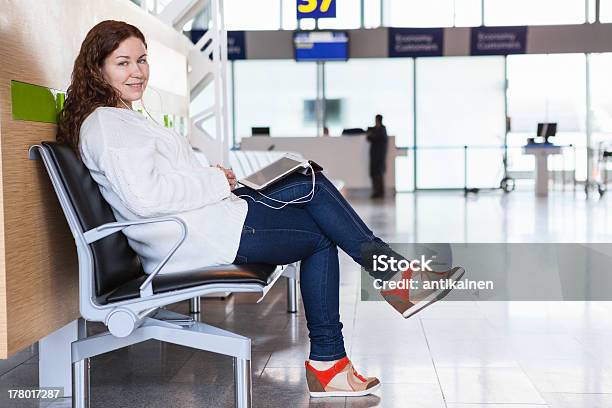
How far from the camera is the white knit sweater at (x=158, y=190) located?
2.45m

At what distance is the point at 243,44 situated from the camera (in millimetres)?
16625

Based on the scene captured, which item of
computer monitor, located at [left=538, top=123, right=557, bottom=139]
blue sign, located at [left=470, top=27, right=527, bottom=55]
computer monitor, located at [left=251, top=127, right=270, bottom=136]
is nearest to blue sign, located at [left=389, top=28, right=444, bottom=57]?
blue sign, located at [left=470, top=27, right=527, bottom=55]

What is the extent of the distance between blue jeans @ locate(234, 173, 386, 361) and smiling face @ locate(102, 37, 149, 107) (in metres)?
0.49

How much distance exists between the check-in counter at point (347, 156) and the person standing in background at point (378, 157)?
155 millimetres

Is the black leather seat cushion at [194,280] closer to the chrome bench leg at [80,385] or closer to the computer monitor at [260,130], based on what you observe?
the chrome bench leg at [80,385]

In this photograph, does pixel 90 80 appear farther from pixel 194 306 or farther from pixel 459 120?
pixel 459 120

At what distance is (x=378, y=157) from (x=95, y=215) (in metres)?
12.7

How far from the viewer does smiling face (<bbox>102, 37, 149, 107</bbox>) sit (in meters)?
→ 2.63

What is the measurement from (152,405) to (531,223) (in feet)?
23.1

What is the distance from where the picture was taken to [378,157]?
15055mm

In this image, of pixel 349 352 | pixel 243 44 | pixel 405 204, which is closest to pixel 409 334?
pixel 349 352

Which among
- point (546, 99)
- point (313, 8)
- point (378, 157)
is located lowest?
point (378, 157)

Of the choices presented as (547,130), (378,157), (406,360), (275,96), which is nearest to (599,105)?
(547,130)

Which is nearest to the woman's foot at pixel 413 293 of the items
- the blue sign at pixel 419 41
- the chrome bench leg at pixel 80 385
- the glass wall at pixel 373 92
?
the chrome bench leg at pixel 80 385
